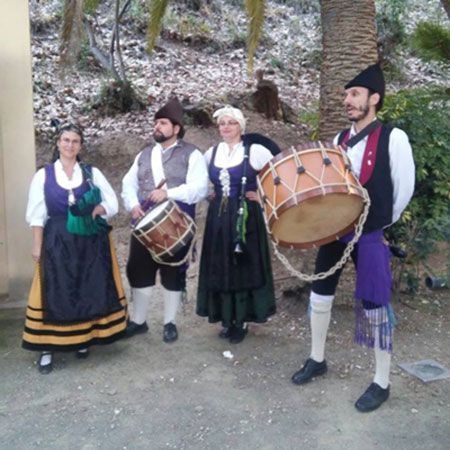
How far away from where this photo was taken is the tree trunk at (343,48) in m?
5.41

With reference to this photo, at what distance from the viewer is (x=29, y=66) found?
5270mm

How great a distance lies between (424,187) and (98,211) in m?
2.64

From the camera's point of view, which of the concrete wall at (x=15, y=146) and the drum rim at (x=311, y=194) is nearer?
the drum rim at (x=311, y=194)

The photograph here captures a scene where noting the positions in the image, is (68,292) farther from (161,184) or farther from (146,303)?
(161,184)

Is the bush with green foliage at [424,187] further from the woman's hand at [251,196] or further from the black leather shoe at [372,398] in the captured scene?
the black leather shoe at [372,398]

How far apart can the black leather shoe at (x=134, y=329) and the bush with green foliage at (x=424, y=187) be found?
81.6 inches

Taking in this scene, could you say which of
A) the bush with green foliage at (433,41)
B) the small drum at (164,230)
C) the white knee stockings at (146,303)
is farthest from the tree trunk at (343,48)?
the white knee stockings at (146,303)

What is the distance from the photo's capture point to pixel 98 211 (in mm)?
4387

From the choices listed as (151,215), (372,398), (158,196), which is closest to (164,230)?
(151,215)

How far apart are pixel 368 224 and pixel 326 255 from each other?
368 mm

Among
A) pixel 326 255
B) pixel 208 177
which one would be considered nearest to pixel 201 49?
pixel 208 177

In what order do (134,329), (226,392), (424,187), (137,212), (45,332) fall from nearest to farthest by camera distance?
(226,392) → (45,332) → (137,212) → (134,329) → (424,187)

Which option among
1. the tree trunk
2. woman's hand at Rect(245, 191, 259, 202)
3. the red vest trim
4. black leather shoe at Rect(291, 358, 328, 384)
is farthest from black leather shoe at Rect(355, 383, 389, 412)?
the tree trunk

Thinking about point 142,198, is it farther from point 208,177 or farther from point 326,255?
point 326,255
